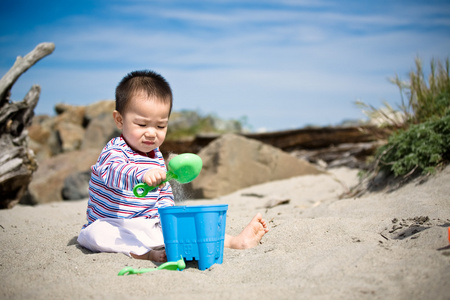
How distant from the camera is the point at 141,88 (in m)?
2.97

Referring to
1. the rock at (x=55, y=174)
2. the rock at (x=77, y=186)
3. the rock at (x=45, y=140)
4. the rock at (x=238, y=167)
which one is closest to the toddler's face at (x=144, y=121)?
the rock at (x=238, y=167)

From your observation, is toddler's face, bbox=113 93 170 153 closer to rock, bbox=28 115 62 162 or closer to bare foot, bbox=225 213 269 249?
bare foot, bbox=225 213 269 249

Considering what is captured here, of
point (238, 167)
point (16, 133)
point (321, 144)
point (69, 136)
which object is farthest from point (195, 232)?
point (69, 136)

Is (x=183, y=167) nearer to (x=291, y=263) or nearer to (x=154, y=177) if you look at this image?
(x=154, y=177)

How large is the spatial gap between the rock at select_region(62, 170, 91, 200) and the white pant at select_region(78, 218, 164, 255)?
16.5ft

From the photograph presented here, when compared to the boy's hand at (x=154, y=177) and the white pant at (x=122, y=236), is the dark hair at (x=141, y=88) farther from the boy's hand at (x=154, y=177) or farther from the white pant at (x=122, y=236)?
the white pant at (x=122, y=236)

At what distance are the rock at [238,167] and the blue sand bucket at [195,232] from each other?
3.87 m

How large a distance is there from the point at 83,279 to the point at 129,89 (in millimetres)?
1326

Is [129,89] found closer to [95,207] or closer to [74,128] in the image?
[95,207]

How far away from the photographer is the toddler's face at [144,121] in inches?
115

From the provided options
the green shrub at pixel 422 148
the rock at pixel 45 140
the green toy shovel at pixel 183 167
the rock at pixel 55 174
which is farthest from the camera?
the rock at pixel 45 140

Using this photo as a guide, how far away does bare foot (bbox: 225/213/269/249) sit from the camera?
2.98 meters

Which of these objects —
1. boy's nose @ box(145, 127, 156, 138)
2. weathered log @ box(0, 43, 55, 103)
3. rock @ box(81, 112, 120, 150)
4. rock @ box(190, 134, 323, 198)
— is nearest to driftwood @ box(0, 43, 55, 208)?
weathered log @ box(0, 43, 55, 103)

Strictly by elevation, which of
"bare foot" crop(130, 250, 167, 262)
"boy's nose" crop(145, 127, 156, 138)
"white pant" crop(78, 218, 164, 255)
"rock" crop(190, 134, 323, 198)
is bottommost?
"rock" crop(190, 134, 323, 198)
